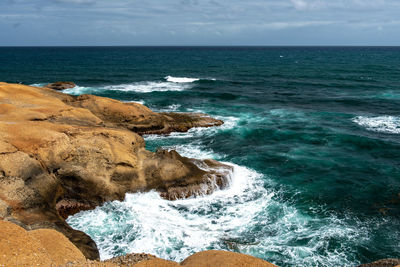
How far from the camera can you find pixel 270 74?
71.2 metres

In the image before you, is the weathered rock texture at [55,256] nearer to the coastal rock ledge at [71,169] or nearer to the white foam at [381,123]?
the coastal rock ledge at [71,169]

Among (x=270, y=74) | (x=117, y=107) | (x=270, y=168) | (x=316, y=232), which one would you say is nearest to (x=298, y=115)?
(x=270, y=168)

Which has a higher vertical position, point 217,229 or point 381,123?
point 381,123

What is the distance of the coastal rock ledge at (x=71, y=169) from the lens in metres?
13.5

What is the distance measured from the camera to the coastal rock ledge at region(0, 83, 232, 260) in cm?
1345

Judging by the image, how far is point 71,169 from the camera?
52.8 ft

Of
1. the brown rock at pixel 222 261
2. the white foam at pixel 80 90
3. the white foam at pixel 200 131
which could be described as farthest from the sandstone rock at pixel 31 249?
the white foam at pixel 80 90

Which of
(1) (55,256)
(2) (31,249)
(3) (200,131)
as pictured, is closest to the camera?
(2) (31,249)

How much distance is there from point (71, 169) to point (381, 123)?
1192 inches

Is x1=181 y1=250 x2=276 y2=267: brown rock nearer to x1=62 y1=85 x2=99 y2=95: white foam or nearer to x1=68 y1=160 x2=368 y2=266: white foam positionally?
x1=68 y1=160 x2=368 y2=266: white foam

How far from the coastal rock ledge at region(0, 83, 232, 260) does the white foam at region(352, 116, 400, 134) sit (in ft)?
61.4

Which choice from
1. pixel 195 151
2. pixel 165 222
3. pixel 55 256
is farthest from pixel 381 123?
pixel 55 256

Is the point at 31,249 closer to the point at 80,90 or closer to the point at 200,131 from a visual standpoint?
the point at 200,131

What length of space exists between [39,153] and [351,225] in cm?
1581
